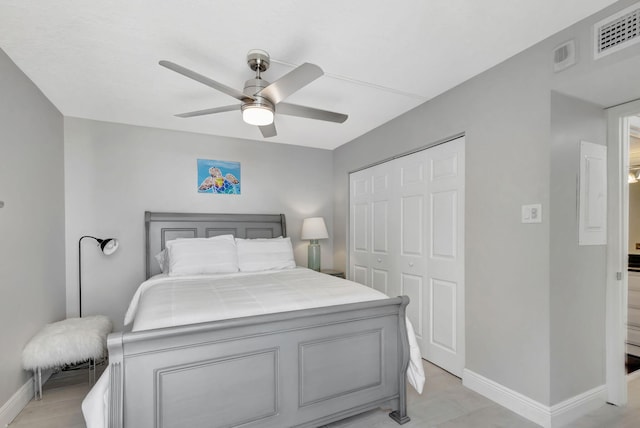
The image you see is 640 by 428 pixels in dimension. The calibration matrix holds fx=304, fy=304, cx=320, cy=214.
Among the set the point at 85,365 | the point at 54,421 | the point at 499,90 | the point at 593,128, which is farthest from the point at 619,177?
the point at 85,365

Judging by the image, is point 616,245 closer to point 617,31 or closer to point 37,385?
point 617,31

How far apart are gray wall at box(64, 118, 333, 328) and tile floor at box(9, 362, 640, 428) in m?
1.13

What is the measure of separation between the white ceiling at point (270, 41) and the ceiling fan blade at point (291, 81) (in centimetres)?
34

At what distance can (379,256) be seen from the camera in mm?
3617

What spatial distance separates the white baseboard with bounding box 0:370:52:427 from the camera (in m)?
1.94

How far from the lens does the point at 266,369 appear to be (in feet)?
5.45

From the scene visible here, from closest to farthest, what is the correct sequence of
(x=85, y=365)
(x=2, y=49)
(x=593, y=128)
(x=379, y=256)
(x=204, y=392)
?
(x=204, y=392)
(x=2, y=49)
(x=593, y=128)
(x=85, y=365)
(x=379, y=256)

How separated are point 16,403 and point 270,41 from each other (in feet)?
9.75

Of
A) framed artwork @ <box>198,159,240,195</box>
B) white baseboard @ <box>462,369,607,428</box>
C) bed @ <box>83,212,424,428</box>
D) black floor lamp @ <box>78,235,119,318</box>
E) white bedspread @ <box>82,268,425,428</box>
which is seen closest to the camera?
bed @ <box>83,212,424,428</box>

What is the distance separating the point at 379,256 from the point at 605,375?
6.79 ft

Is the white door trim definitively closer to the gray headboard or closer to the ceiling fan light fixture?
the ceiling fan light fixture

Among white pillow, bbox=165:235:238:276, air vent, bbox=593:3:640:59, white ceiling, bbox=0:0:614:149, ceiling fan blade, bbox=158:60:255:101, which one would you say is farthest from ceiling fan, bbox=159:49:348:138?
air vent, bbox=593:3:640:59

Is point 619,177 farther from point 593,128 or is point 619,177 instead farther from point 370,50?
point 370,50

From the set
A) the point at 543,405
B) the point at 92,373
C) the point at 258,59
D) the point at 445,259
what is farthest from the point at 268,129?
the point at 543,405
